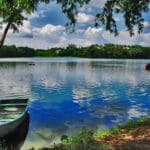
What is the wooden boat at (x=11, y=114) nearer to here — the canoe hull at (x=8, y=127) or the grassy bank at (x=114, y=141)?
the canoe hull at (x=8, y=127)

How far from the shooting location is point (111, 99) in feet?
135

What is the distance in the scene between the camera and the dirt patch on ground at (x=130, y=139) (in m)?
12.2

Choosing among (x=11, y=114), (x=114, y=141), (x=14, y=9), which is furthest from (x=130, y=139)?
(x=11, y=114)

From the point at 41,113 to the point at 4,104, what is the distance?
4786 millimetres

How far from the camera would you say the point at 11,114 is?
24234 millimetres

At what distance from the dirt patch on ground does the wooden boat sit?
22.1 ft

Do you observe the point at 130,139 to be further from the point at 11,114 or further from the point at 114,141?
the point at 11,114

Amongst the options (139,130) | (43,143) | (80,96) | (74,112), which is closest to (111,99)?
(80,96)

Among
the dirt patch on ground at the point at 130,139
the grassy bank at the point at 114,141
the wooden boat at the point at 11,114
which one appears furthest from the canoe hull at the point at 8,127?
the dirt patch on ground at the point at 130,139

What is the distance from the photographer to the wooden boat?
63.7ft

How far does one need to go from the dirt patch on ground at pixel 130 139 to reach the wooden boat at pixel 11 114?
6726mm

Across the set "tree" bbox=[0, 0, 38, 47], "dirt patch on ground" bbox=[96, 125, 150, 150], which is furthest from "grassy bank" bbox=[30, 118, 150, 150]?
"tree" bbox=[0, 0, 38, 47]

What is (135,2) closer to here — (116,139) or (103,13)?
(103,13)

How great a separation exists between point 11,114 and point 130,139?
490 inches
